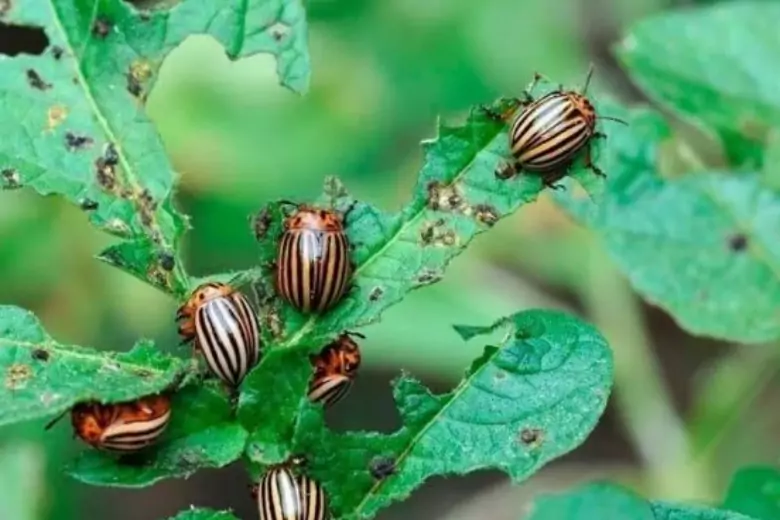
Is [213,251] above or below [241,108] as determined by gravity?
below

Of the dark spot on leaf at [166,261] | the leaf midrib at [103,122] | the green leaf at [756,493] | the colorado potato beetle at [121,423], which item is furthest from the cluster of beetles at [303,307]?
the green leaf at [756,493]

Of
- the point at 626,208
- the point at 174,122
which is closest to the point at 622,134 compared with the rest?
the point at 626,208

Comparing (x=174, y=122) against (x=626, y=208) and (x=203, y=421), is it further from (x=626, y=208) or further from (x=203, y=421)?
(x=203, y=421)

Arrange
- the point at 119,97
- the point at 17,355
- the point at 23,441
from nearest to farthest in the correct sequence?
the point at 17,355 < the point at 119,97 < the point at 23,441

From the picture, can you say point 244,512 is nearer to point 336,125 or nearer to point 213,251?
point 213,251

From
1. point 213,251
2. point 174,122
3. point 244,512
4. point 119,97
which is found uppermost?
point 119,97

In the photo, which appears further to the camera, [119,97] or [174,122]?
[174,122]

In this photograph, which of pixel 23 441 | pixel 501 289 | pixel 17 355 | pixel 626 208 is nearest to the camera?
pixel 17 355

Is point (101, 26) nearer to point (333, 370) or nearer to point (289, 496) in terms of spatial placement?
point (333, 370)
